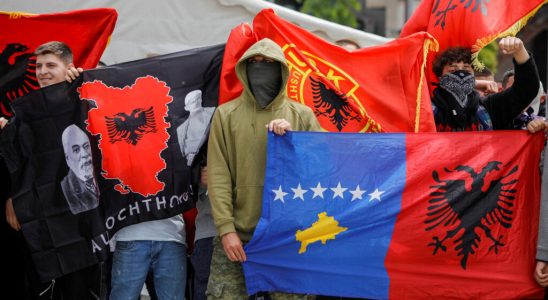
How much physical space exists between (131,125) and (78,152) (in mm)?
366

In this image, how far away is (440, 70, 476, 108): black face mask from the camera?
15.7ft

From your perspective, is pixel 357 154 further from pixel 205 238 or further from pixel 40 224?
pixel 40 224

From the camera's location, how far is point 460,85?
480 centimetres

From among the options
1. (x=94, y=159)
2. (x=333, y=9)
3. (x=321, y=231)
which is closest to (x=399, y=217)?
(x=321, y=231)

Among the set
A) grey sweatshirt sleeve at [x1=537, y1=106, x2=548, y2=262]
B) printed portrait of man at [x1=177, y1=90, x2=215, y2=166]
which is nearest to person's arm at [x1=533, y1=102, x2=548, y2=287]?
grey sweatshirt sleeve at [x1=537, y1=106, x2=548, y2=262]

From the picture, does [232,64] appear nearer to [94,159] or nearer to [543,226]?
[94,159]

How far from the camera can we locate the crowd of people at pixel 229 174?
4332 millimetres

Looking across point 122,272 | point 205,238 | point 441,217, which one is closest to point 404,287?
point 441,217

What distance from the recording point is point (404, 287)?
4406 millimetres

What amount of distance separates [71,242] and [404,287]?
203 cm

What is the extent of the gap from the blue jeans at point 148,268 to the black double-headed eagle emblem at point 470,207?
1.56 m

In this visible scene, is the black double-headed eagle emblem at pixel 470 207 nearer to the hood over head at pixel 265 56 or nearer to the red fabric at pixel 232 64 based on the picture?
the hood over head at pixel 265 56

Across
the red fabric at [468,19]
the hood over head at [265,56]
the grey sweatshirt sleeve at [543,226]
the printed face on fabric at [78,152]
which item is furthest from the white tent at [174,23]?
the grey sweatshirt sleeve at [543,226]

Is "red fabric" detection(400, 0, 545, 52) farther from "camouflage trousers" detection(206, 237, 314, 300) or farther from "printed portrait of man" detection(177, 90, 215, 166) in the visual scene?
"camouflage trousers" detection(206, 237, 314, 300)
